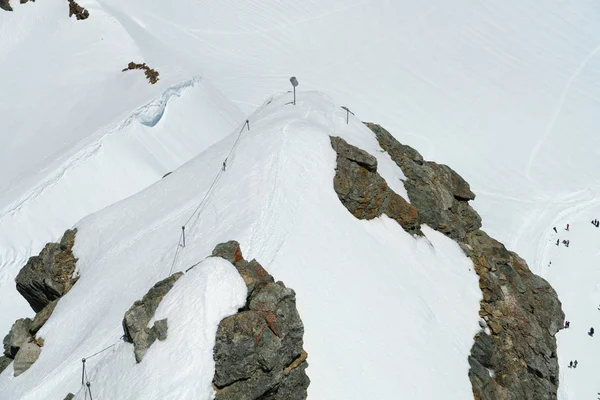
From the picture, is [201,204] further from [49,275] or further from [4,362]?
[4,362]

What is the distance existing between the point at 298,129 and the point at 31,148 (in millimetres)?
22673

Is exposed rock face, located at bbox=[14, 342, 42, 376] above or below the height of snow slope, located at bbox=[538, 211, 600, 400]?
below

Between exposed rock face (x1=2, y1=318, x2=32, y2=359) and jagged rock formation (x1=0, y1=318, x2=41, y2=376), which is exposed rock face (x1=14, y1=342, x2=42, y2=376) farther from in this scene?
exposed rock face (x1=2, y1=318, x2=32, y2=359)

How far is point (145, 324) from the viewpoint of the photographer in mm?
16172

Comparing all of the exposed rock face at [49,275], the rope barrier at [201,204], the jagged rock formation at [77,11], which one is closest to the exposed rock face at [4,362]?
the exposed rock face at [49,275]

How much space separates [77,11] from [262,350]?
44.0 meters

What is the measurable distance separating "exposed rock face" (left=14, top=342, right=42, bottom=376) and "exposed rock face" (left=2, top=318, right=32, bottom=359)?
0.94 m

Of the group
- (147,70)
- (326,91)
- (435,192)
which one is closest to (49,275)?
(435,192)

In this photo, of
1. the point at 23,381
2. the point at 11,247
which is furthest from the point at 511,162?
the point at 23,381

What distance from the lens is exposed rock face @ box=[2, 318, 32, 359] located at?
76.2 feet

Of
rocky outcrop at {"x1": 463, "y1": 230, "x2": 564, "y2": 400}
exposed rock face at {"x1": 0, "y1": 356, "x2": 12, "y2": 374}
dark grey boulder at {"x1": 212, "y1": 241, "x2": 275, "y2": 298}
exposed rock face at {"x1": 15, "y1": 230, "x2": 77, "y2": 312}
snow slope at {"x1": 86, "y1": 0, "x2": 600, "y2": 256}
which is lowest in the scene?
exposed rock face at {"x1": 0, "y1": 356, "x2": 12, "y2": 374}

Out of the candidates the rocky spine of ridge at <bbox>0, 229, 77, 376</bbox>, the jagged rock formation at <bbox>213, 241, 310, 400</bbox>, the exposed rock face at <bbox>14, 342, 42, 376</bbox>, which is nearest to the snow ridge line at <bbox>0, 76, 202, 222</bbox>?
the rocky spine of ridge at <bbox>0, 229, 77, 376</bbox>

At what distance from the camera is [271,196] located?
2191 centimetres

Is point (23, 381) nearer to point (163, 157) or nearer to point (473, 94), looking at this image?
point (163, 157)
